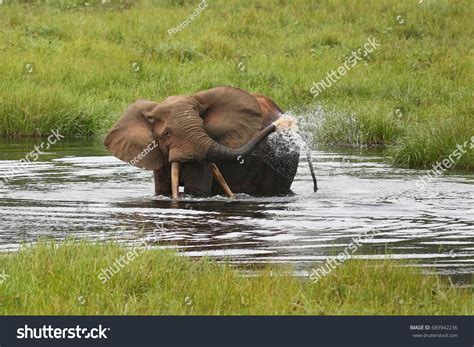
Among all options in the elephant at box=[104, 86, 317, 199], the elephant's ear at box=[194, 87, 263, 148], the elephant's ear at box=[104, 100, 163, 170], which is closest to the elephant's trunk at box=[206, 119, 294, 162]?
the elephant at box=[104, 86, 317, 199]

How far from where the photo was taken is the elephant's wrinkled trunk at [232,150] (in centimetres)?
1500

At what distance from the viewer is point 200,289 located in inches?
355

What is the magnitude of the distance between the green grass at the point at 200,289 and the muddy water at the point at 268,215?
3.04 feet

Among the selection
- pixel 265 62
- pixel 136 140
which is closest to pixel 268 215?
pixel 136 140

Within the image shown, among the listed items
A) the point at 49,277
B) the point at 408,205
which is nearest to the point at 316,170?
the point at 408,205

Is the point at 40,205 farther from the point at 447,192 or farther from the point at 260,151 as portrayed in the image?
the point at 447,192

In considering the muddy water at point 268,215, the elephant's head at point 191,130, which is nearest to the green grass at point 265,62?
the muddy water at point 268,215

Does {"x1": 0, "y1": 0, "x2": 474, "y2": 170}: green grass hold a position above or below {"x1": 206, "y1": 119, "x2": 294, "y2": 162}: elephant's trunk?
above

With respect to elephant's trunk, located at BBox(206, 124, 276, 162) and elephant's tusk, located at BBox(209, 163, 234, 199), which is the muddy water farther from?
elephant's trunk, located at BBox(206, 124, 276, 162)

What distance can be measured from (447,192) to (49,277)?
25.6ft

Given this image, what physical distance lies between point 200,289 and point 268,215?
512cm

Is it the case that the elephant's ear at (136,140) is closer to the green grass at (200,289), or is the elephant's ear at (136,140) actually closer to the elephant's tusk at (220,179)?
the elephant's tusk at (220,179)

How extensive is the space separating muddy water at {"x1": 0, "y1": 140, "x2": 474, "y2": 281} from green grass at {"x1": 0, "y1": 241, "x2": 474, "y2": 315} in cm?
93

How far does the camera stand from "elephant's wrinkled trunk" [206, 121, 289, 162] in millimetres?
15000
